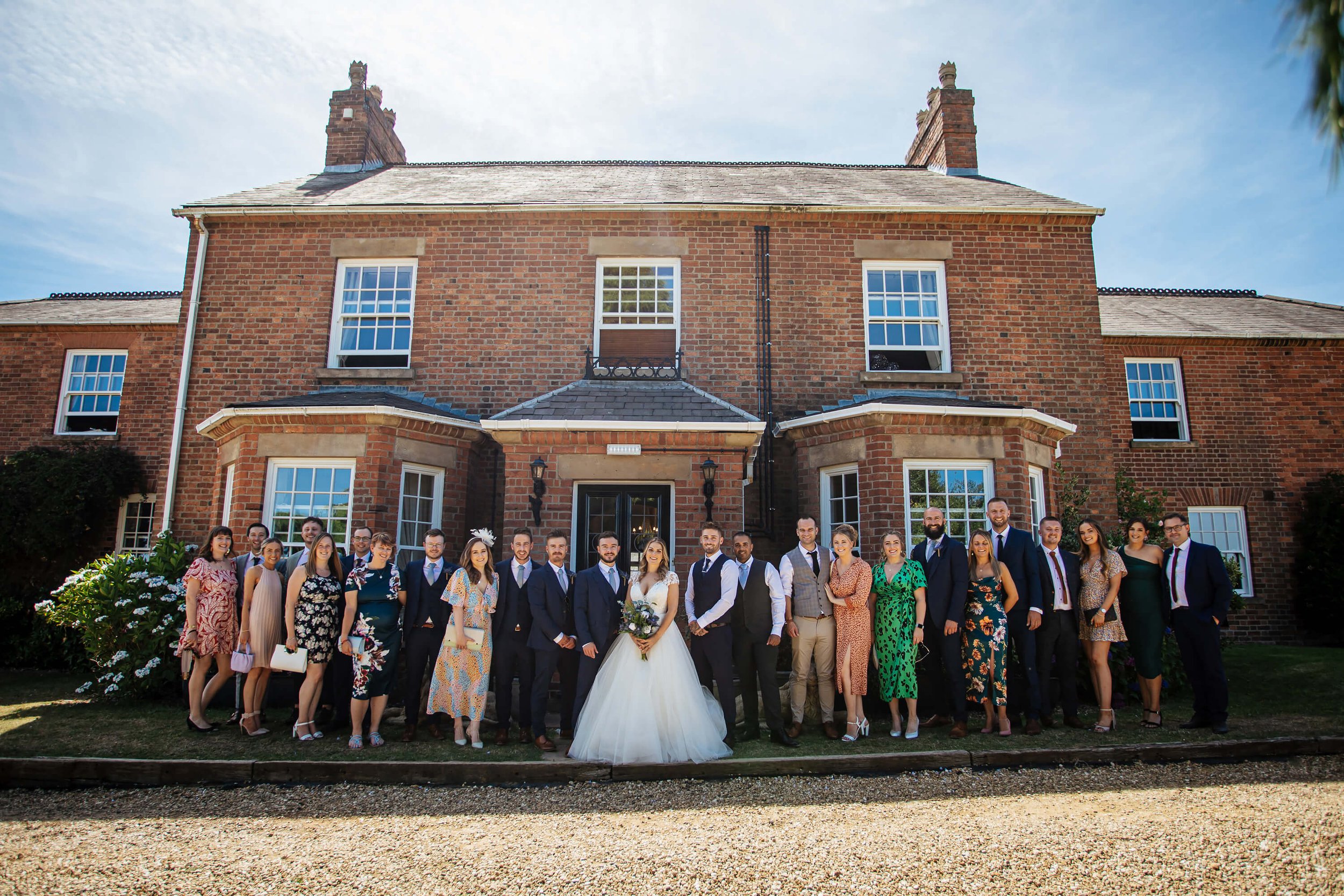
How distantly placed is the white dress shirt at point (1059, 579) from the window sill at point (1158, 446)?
8.53m

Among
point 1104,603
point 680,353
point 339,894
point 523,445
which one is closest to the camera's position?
point 339,894

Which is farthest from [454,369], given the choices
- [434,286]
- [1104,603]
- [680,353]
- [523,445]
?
[1104,603]

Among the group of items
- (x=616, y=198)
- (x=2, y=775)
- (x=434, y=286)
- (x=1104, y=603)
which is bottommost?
(x=2, y=775)

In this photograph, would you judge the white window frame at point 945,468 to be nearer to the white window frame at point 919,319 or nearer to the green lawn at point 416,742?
the white window frame at point 919,319

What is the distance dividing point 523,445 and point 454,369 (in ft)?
8.85

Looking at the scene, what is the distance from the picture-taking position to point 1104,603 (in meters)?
6.66

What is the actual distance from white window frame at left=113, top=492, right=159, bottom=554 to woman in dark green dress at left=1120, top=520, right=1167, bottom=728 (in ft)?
48.2

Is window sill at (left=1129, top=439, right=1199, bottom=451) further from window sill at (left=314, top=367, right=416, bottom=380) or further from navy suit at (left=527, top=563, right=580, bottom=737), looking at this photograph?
window sill at (left=314, top=367, right=416, bottom=380)

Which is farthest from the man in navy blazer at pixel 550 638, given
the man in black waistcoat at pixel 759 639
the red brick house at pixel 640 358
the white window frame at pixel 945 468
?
the white window frame at pixel 945 468

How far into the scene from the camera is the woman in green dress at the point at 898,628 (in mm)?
6570

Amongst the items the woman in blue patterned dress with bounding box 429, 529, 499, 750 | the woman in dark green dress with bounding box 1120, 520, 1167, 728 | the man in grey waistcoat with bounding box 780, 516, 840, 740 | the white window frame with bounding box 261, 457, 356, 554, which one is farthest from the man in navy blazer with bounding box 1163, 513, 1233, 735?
the white window frame with bounding box 261, 457, 356, 554

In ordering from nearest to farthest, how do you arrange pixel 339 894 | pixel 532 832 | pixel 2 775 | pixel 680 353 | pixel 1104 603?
pixel 339 894, pixel 532 832, pixel 2 775, pixel 1104 603, pixel 680 353

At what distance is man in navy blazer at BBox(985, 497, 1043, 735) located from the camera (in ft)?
21.7

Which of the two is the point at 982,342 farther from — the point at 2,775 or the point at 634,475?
the point at 2,775
